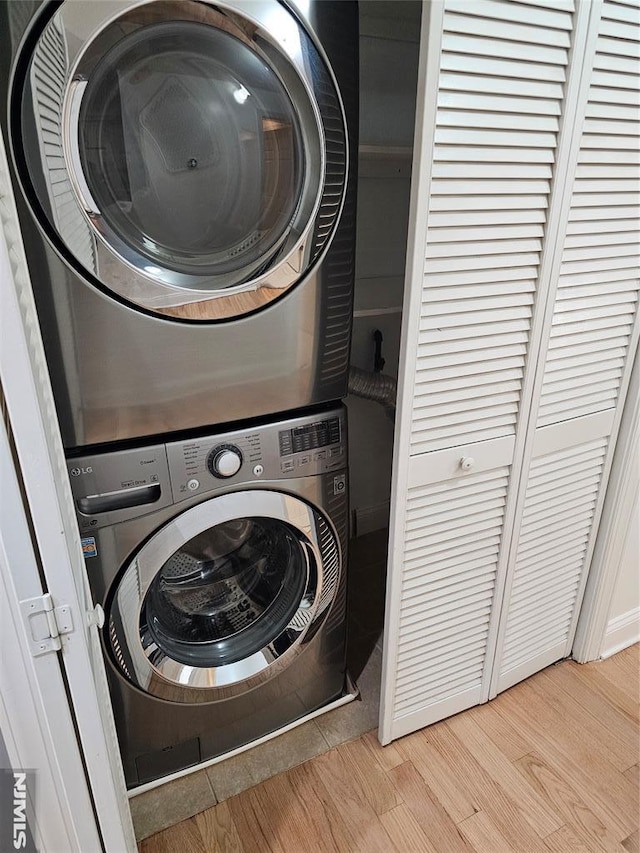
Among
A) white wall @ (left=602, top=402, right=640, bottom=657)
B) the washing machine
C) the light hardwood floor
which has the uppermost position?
the washing machine

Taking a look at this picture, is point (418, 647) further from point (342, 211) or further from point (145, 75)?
point (145, 75)

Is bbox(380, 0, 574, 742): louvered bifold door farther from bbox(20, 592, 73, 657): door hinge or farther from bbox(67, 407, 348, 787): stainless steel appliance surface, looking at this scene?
bbox(20, 592, 73, 657): door hinge

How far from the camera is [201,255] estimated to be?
1.00 m

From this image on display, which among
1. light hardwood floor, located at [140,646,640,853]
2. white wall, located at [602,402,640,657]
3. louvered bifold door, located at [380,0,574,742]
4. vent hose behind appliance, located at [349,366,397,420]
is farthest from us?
vent hose behind appliance, located at [349,366,397,420]

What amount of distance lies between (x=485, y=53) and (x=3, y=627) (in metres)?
1.17

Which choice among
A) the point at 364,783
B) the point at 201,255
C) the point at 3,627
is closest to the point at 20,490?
the point at 3,627

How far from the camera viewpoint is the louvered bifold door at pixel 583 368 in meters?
1.09

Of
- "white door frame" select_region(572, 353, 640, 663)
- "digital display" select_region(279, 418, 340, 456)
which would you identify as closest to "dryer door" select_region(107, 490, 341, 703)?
"digital display" select_region(279, 418, 340, 456)

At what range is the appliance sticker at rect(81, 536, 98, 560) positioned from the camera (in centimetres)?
104

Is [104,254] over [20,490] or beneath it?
over

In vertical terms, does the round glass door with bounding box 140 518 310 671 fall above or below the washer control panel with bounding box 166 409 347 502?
below

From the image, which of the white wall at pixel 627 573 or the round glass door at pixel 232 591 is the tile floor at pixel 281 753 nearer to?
the round glass door at pixel 232 591

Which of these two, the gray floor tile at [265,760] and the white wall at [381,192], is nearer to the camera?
the gray floor tile at [265,760]

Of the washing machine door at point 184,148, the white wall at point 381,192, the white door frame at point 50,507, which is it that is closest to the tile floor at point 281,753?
the white door frame at point 50,507
